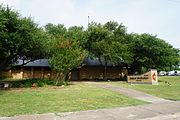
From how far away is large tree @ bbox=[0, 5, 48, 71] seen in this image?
68.4 ft

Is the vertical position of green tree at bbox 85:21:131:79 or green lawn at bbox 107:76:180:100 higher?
green tree at bbox 85:21:131:79

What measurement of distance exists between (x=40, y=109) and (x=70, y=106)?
155 cm

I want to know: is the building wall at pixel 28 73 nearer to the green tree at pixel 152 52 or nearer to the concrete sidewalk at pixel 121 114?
the green tree at pixel 152 52

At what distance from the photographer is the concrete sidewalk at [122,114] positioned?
33.3 feet

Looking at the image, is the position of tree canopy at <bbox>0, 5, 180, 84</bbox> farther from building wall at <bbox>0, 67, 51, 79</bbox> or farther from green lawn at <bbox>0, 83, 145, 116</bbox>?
green lawn at <bbox>0, 83, 145, 116</bbox>

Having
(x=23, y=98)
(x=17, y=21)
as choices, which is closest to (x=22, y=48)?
(x=17, y=21)

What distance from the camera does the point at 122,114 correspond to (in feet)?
36.6

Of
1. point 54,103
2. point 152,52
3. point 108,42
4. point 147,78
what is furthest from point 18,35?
point 152,52

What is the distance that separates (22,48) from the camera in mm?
21938

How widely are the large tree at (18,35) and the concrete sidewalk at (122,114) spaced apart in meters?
11.7

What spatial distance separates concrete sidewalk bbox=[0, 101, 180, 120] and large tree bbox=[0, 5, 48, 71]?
38.3ft

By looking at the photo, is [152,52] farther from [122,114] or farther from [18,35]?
[122,114]

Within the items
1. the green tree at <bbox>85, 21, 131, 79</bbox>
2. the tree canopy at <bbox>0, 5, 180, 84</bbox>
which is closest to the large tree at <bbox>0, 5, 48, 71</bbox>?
the tree canopy at <bbox>0, 5, 180, 84</bbox>

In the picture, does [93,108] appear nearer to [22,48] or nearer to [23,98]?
[23,98]
